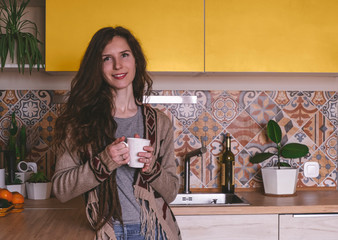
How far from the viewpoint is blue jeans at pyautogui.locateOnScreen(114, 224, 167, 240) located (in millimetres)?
1374

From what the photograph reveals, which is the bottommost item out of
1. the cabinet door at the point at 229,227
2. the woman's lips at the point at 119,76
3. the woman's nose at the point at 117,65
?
the cabinet door at the point at 229,227

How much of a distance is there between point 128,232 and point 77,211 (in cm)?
46

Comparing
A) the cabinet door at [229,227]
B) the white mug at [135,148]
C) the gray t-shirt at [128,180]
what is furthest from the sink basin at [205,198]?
the white mug at [135,148]

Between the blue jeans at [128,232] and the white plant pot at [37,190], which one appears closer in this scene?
the blue jeans at [128,232]

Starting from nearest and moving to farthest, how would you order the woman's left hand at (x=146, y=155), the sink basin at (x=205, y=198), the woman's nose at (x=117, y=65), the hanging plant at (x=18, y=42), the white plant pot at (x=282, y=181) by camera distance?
the woman's left hand at (x=146, y=155) → the woman's nose at (x=117, y=65) → the hanging plant at (x=18, y=42) → the white plant pot at (x=282, y=181) → the sink basin at (x=205, y=198)

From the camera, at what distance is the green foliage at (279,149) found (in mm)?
2244

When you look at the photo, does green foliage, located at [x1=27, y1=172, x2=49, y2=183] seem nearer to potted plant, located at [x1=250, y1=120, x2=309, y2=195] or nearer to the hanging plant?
the hanging plant

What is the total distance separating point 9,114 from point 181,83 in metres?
1.02

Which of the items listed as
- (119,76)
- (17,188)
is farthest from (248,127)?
(17,188)

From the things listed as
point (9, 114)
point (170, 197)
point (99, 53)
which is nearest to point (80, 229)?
point (170, 197)

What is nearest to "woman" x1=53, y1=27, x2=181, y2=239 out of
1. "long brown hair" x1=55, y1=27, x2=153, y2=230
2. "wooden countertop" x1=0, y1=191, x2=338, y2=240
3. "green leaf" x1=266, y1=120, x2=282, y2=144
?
"long brown hair" x1=55, y1=27, x2=153, y2=230

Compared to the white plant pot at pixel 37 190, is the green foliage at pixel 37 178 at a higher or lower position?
higher

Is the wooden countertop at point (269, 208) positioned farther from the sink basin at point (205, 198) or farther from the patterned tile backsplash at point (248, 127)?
the patterned tile backsplash at point (248, 127)

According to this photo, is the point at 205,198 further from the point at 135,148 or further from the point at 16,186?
the point at 135,148
